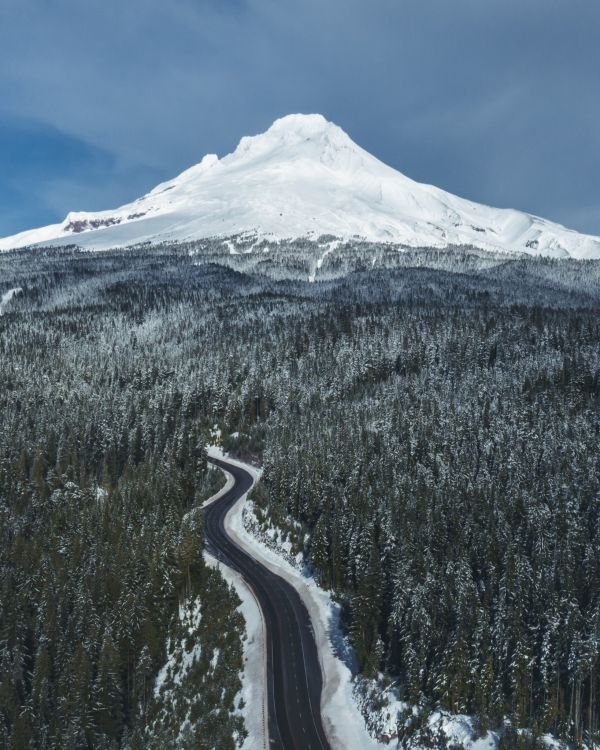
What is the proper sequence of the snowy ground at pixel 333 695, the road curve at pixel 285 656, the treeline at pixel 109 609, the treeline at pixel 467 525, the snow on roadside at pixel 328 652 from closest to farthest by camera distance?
the snowy ground at pixel 333 695
the snow on roadside at pixel 328 652
the road curve at pixel 285 656
the treeline at pixel 467 525
the treeline at pixel 109 609

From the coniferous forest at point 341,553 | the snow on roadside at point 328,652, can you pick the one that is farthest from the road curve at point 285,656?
the coniferous forest at point 341,553

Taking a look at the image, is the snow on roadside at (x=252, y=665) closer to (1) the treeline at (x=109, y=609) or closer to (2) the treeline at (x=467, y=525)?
(1) the treeline at (x=109, y=609)

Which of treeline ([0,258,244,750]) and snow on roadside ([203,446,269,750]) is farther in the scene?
treeline ([0,258,244,750])

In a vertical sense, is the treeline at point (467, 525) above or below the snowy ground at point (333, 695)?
above

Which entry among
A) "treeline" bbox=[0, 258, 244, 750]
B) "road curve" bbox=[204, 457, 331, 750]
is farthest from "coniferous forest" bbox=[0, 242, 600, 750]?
"road curve" bbox=[204, 457, 331, 750]

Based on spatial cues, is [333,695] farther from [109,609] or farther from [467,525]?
[467,525]

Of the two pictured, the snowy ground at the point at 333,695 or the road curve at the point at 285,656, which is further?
the road curve at the point at 285,656

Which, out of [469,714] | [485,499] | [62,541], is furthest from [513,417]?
[62,541]

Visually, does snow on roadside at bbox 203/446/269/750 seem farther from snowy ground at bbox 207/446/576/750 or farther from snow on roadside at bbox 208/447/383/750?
snow on roadside at bbox 208/447/383/750
